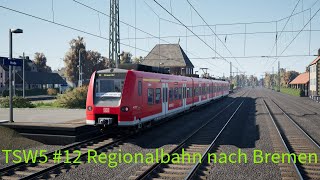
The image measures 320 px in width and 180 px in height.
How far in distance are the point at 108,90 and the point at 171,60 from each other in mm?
59427

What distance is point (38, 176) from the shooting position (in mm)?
8727

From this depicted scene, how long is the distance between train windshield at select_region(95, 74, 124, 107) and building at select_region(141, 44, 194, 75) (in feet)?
181

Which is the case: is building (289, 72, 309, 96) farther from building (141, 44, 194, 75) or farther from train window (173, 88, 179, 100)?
train window (173, 88, 179, 100)

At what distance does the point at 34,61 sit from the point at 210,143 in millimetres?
95855

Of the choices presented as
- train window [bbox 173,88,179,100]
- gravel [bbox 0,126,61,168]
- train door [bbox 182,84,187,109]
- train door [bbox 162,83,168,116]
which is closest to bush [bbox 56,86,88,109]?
train door [bbox 182,84,187,109]

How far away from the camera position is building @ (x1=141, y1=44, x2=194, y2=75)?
71.3 m

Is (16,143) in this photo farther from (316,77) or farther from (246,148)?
(316,77)

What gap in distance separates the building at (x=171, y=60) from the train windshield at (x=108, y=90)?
55.1 metres

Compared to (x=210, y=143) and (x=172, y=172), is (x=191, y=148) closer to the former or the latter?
(x=210, y=143)

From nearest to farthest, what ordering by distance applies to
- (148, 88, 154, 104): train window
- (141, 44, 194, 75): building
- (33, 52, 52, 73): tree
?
(148, 88, 154, 104): train window, (141, 44, 194, 75): building, (33, 52, 52, 73): tree

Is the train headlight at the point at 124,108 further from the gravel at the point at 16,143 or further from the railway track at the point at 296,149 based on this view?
the railway track at the point at 296,149

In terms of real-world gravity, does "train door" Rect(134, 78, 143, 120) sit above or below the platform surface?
above

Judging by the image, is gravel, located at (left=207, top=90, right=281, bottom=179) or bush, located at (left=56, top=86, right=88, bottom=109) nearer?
gravel, located at (left=207, top=90, right=281, bottom=179)

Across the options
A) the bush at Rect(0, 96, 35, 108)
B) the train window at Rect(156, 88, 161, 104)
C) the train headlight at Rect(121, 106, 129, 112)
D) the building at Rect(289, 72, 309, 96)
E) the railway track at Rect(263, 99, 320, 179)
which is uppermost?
the building at Rect(289, 72, 309, 96)
